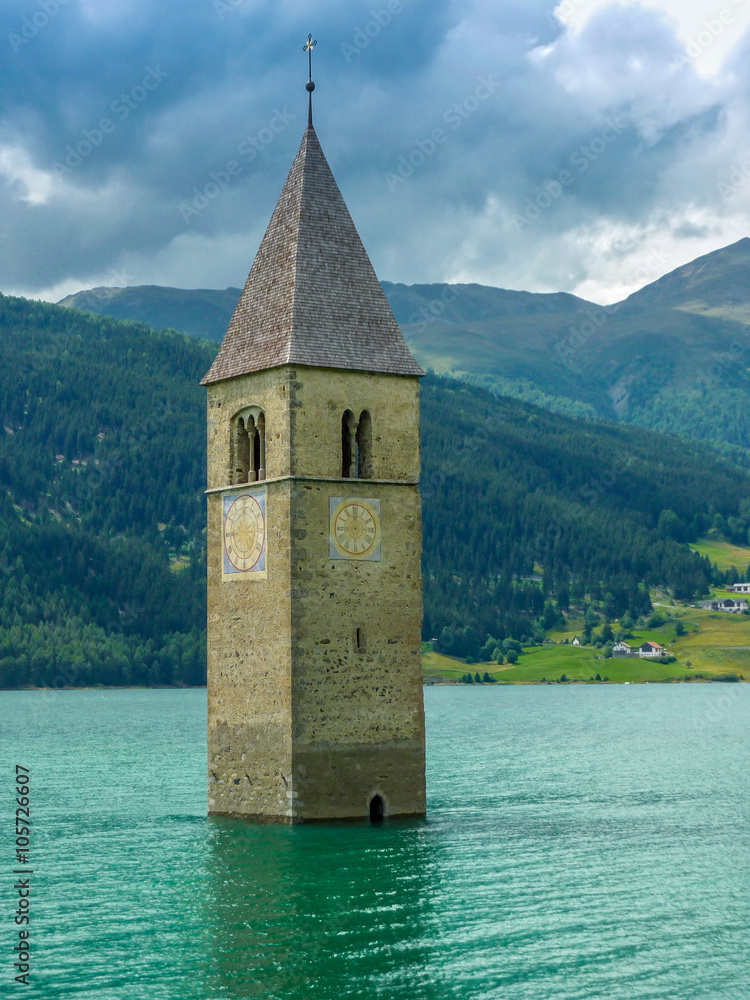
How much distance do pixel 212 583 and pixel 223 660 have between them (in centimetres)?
251

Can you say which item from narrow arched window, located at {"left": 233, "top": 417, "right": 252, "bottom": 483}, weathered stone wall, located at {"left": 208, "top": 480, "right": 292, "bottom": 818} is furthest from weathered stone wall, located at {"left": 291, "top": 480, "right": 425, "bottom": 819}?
narrow arched window, located at {"left": 233, "top": 417, "right": 252, "bottom": 483}

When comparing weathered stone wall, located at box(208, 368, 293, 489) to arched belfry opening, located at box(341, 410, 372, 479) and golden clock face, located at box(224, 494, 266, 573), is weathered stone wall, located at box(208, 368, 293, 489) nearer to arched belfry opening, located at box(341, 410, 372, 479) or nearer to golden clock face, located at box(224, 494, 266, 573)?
golden clock face, located at box(224, 494, 266, 573)

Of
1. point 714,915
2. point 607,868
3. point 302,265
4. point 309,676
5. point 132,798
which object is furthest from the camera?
point 132,798

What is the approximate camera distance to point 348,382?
147ft

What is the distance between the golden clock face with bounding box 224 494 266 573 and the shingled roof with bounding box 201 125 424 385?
409 cm

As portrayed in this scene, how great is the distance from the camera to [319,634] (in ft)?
143

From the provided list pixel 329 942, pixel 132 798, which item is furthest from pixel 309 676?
pixel 132 798

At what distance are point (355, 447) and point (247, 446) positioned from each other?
3643 mm

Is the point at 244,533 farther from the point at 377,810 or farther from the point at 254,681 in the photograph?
the point at 377,810

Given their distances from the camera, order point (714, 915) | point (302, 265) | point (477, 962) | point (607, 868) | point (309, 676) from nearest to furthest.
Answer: point (477, 962), point (714, 915), point (607, 868), point (309, 676), point (302, 265)

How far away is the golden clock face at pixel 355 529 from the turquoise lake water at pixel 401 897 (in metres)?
8.13

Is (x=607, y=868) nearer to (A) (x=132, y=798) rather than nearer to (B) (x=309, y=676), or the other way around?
(B) (x=309, y=676)

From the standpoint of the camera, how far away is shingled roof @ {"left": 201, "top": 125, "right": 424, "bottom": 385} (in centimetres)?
4481

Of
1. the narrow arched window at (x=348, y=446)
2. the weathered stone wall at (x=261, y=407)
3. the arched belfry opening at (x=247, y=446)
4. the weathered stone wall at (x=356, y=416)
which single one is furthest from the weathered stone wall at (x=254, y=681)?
the narrow arched window at (x=348, y=446)
